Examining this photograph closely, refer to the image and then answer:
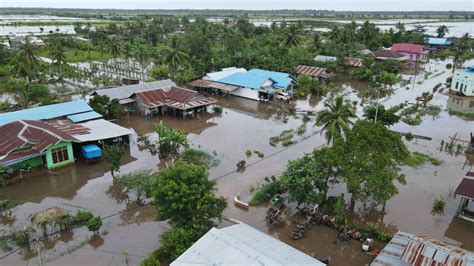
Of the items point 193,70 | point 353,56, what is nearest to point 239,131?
point 193,70

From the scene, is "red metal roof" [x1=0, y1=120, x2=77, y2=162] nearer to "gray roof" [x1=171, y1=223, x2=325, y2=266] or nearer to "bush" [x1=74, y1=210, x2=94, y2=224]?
"bush" [x1=74, y1=210, x2=94, y2=224]

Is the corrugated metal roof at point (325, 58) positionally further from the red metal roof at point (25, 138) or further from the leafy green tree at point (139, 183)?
the leafy green tree at point (139, 183)

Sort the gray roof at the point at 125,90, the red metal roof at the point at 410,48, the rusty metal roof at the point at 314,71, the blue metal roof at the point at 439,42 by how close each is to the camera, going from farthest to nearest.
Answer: the blue metal roof at the point at 439,42, the red metal roof at the point at 410,48, the rusty metal roof at the point at 314,71, the gray roof at the point at 125,90

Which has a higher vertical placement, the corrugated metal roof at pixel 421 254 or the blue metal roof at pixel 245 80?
the blue metal roof at pixel 245 80

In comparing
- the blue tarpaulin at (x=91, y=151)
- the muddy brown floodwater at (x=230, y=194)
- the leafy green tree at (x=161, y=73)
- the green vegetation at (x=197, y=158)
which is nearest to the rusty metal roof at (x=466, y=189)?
the muddy brown floodwater at (x=230, y=194)

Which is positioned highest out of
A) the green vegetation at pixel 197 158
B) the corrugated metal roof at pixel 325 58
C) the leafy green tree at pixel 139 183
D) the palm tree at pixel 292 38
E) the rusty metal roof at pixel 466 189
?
the palm tree at pixel 292 38

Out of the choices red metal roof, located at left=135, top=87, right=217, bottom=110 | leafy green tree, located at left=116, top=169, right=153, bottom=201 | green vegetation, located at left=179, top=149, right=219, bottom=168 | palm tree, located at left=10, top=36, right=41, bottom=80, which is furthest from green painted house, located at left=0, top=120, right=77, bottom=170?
palm tree, located at left=10, top=36, right=41, bottom=80

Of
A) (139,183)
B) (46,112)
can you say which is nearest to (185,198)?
(139,183)
